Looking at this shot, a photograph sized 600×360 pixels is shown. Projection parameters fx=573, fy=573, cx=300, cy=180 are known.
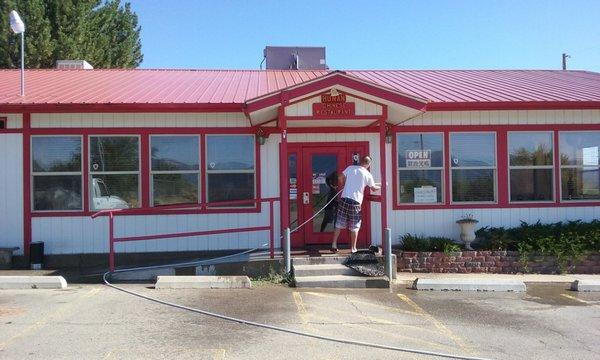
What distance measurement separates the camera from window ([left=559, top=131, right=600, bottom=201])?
40.1 ft

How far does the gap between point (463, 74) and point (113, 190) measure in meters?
9.87

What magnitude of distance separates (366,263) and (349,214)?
0.92 m

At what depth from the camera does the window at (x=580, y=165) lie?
12227 millimetres

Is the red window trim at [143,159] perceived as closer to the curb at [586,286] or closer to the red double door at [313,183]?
the red double door at [313,183]

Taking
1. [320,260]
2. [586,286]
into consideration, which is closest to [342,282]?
[320,260]

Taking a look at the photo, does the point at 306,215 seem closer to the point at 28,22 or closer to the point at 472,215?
the point at 472,215

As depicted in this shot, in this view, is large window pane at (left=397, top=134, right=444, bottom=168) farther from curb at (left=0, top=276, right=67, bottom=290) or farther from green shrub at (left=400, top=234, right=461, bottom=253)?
curb at (left=0, top=276, right=67, bottom=290)

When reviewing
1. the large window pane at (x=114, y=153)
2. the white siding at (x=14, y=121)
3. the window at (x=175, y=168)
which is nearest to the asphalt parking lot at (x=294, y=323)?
the window at (x=175, y=168)

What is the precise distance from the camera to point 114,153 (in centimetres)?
1141

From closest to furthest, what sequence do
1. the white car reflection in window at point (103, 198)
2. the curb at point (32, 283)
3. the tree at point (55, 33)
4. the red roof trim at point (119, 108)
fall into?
the curb at point (32, 283) < the red roof trim at point (119, 108) < the white car reflection in window at point (103, 198) < the tree at point (55, 33)

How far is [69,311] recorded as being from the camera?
7.73m

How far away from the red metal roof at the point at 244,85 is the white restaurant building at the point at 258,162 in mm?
103

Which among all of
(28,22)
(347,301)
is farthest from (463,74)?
(28,22)

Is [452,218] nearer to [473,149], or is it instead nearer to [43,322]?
Result: [473,149]
